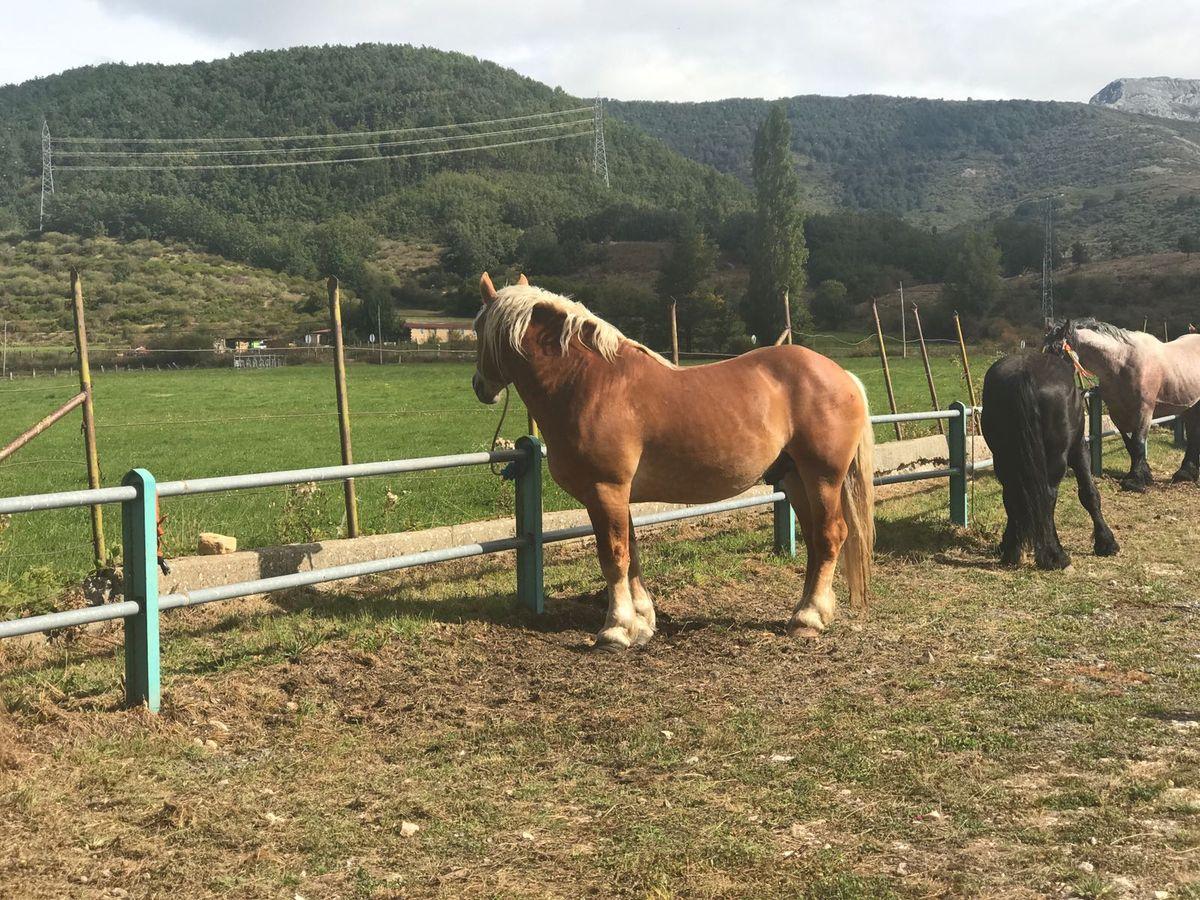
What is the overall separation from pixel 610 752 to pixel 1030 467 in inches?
195

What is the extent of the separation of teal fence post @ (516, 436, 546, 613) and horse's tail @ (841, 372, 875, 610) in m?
1.87

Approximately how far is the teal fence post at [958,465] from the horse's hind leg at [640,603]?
428cm

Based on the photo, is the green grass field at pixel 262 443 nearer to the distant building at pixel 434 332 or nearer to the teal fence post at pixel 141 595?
the teal fence post at pixel 141 595

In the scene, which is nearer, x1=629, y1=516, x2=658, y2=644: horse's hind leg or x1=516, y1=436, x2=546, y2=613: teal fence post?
x1=629, y1=516, x2=658, y2=644: horse's hind leg

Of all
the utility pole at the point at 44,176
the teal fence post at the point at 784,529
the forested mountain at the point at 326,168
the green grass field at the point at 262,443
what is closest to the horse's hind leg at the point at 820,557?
the teal fence post at the point at 784,529

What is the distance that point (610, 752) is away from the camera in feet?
12.9

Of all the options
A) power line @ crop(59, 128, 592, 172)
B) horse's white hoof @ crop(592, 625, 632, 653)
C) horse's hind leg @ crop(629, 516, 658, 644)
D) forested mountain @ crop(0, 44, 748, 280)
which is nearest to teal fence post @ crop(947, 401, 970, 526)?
horse's hind leg @ crop(629, 516, 658, 644)

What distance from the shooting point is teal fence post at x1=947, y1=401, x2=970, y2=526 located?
29.3 ft

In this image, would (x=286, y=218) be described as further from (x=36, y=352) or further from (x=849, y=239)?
(x=36, y=352)

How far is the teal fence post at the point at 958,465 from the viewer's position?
29.3ft

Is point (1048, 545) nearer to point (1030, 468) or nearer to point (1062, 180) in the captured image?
point (1030, 468)

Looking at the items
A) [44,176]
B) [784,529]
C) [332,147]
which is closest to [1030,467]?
[784,529]

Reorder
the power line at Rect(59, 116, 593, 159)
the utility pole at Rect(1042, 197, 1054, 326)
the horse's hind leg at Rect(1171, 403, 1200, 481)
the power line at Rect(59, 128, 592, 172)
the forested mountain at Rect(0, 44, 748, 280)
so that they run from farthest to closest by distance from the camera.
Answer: the power line at Rect(59, 116, 593, 159), the power line at Rect(59, 128, 592, 172), the forested mountain at Rect(0, 44, 748, 280), the utility pole at Rect(1042, 197, 1054, 326), the horse's hind leg at Rect(1171, 403, 1200, 481)

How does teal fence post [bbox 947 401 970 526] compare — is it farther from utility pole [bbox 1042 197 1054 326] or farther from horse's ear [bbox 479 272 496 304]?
utility pole [bbox 1042 197 1054 326]
